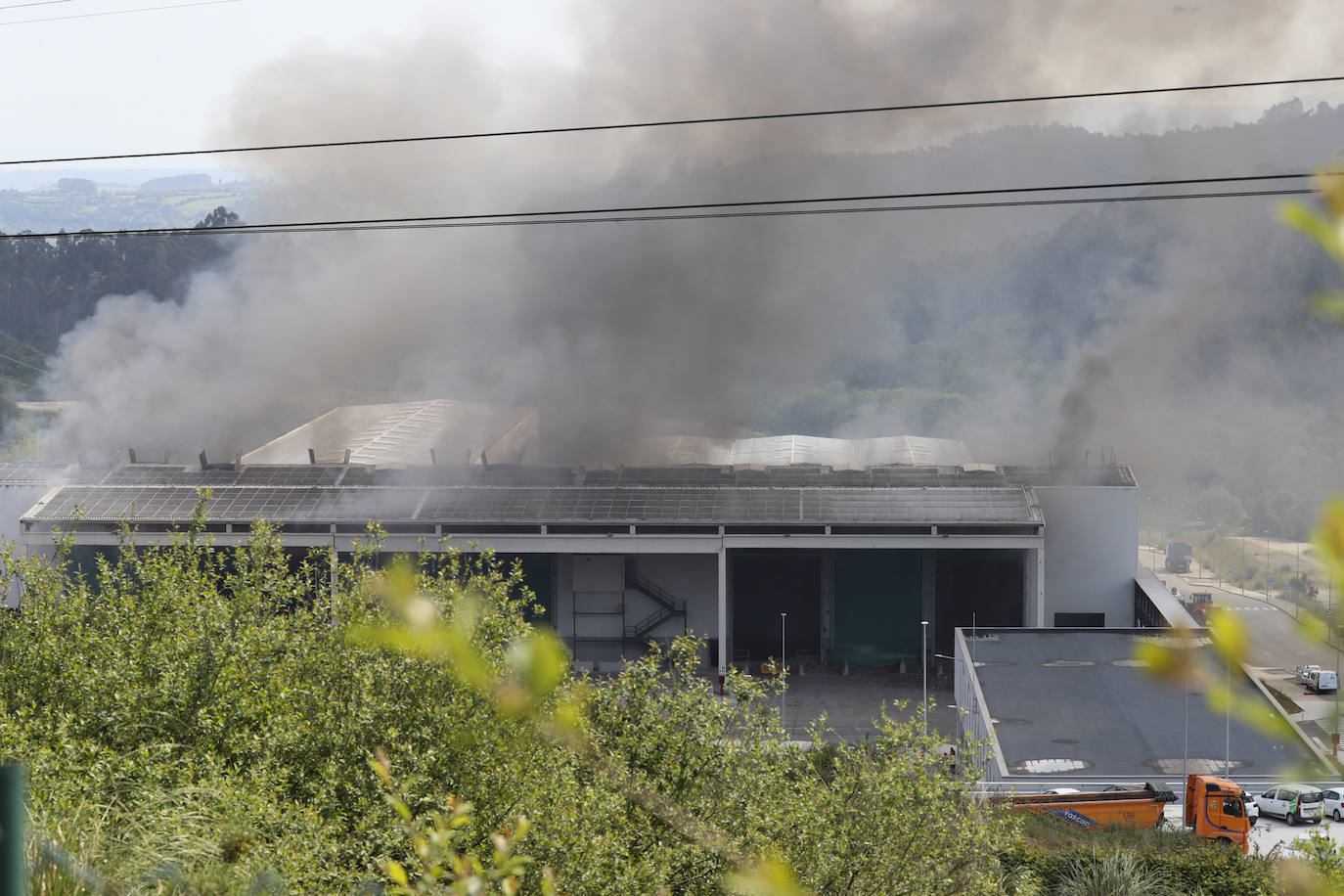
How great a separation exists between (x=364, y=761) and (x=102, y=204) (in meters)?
188

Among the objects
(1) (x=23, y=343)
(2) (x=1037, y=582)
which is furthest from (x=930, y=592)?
(1) (x=23, y=343)

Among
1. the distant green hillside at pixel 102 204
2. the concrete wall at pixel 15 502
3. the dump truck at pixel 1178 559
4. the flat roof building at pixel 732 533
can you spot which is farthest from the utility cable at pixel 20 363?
the distant green hillside at pixel 102 204

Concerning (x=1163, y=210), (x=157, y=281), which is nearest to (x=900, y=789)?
(x=157, y=281)

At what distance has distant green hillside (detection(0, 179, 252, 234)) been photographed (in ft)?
522

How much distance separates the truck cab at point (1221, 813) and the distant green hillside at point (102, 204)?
151231mm

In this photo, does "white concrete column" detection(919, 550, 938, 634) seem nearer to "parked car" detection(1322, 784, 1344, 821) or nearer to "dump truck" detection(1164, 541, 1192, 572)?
A: "parked car" detection(1322, 784, 1344, 821)

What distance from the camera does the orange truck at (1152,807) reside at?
1922 cm

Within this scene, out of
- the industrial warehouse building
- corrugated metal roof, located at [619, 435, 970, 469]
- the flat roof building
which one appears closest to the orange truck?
the flat roof building

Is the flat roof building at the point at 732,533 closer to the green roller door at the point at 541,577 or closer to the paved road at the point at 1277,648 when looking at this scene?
the green roller door at the point at 541,577

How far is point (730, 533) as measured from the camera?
35.2 m

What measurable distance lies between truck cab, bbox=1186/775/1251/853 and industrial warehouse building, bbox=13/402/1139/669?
49.6 ft

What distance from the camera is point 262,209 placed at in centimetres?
4966

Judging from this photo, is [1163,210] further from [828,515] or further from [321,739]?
[321,739]

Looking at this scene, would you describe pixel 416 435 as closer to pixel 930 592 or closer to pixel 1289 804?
pixel 930 592
